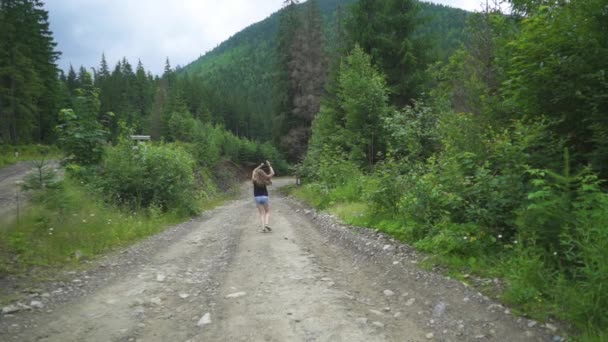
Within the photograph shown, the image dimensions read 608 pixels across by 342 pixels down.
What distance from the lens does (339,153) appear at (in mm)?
20172

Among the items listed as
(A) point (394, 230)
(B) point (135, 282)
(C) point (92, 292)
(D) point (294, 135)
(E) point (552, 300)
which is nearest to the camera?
(E) point (552, 300)

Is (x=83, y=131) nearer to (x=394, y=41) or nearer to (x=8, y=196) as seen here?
(x=8, y=196)

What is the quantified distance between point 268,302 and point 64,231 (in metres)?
6.09

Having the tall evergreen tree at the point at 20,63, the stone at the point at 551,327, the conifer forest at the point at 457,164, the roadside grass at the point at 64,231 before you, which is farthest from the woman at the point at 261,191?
the tall evergreen tree at the point at 20,63

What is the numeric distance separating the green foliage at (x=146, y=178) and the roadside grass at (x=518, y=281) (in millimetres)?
11271

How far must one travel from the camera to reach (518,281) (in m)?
4.75

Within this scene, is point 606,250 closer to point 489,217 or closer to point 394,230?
point 489,217

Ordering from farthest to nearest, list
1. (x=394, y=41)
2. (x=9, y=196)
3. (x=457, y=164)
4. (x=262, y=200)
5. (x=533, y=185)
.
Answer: (x=394, y=41) → (x=9, y=196) → (x=262, y=200) → (x=457, y=164) → (x=533, y=185)

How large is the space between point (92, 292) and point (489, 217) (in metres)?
6.48

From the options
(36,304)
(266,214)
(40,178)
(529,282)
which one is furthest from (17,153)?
(529,282)

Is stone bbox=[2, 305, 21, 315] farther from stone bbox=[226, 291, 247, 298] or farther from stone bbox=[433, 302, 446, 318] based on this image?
stone bbox=[433, 302, 446, 318]

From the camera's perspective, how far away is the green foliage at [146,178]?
14141mm

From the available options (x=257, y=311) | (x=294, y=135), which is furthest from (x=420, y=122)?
(x=294, y=135)

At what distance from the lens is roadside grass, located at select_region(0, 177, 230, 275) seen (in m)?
7.26
